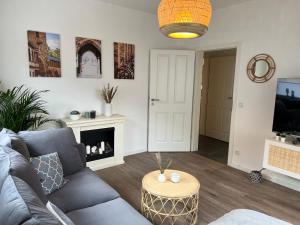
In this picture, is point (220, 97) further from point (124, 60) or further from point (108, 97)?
point (108, 97)

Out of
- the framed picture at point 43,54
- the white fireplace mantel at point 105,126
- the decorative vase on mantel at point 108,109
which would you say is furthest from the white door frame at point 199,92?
the framed picture at point 43,54

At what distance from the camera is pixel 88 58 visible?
3492 mm

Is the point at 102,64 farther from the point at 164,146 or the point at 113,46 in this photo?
the point at 164,146

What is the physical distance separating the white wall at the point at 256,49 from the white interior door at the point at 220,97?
1.42 meters

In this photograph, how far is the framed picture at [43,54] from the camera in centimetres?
301

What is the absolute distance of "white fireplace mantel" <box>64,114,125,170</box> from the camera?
318 cm

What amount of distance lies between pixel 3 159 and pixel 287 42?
11.2 ft

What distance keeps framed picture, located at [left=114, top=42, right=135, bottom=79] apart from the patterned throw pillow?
7.21ft

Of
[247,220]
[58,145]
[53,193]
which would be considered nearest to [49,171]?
[53,193]

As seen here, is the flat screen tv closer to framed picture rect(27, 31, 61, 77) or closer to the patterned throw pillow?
the patterned throw pillow

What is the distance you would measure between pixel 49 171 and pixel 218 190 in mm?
2100

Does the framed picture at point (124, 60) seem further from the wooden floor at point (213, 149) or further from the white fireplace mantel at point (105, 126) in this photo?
the wooden floor at point (213, 149)

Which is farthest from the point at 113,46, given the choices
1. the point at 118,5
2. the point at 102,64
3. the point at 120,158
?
the point at 120,158

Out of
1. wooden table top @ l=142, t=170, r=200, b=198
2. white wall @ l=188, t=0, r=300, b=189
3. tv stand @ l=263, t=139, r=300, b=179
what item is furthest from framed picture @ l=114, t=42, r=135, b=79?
tv stand @ l=263, t=139, r=300, b=179
